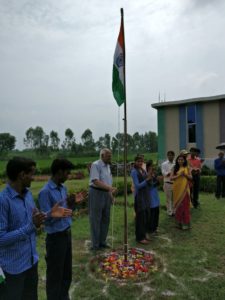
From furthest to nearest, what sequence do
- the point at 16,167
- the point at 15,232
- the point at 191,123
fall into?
the point at 191,123 → the point at 16,167 → the point at 15,232

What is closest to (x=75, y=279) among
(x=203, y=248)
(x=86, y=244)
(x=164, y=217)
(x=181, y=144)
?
(x=86, y=244)

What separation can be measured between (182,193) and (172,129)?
11844mm

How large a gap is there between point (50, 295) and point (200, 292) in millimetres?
2033

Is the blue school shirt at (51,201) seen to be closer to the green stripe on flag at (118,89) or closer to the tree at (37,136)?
the green stripe on flag at (118,89)

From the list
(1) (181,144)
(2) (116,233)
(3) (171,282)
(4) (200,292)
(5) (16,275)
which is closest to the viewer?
(5) (16,275)

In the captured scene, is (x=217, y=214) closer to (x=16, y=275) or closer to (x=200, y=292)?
(x=200, y=292)

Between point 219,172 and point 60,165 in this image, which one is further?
point 219,172

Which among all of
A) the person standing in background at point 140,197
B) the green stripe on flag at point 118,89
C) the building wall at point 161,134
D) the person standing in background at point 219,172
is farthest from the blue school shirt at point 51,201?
the building wall at point 161,134

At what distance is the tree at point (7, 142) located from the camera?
205 ft

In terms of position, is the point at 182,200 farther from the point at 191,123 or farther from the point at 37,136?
the point at 37,136

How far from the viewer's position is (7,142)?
63.9m

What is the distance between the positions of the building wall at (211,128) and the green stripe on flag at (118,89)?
519 inches

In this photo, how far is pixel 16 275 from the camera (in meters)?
2.64

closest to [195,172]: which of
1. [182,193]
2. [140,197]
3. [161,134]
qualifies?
[182,193]
